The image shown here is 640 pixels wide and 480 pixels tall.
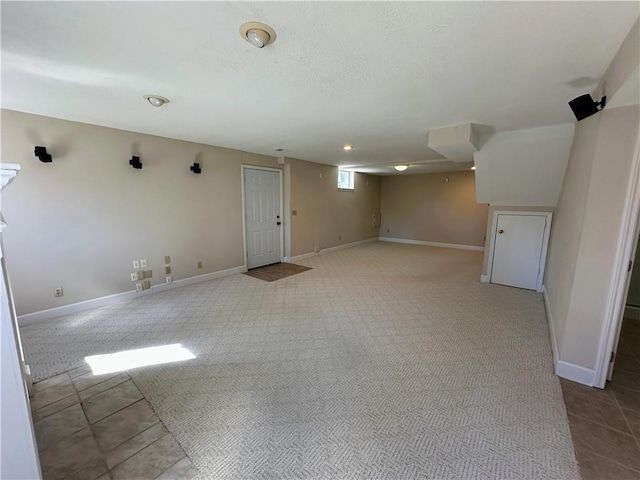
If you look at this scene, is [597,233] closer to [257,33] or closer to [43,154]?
[257,33]

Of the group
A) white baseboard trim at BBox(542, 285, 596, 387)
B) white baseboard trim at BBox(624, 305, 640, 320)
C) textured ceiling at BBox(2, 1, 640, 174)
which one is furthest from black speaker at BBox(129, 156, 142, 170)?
white baseboard trim at BBox(624, 305, 640, 320)

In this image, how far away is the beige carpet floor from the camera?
1456 millimetres

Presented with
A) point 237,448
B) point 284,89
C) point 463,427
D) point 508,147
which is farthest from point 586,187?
point 237,448

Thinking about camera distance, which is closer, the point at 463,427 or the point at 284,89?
the point at 463,427

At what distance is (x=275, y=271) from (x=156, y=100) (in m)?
3.40

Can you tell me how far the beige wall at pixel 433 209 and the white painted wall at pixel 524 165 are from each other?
326 cm

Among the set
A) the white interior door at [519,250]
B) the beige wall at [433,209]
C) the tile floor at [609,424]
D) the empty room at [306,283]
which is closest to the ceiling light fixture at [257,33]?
the empty room at [306,283]

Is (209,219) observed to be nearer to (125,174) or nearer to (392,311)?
(125,174)

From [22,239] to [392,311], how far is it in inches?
163

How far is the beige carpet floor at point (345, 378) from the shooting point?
1.46 meters

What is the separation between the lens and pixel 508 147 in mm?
3465

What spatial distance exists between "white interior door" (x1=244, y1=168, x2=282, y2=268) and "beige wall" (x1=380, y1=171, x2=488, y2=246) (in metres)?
4.40

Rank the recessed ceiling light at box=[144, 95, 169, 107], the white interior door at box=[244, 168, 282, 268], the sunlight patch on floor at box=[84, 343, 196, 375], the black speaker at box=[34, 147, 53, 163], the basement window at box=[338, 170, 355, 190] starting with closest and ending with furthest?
the sunlight patch on floor at box=[84, 343, 196, 375], the recessed ceiling light at box=[144, 95, 169, 107], the black speaker at box=[34, 147, 53, 163], the white interior door at box=[244, 168, 282, 268], the basement window at box=[338, 170, 355, 190]

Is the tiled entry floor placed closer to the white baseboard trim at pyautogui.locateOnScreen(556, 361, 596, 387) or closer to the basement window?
the white baseboard trim at pyautogui.locateOnScreen(556, 361, 596, 387)
